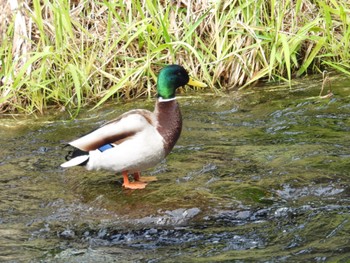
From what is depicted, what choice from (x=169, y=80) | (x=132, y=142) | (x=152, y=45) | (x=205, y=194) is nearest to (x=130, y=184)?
(x=132, y=142)

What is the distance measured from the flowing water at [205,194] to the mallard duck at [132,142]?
182mm

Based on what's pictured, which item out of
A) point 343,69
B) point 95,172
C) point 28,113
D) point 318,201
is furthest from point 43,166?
point 343,69

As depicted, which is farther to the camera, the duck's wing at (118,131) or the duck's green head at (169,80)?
the duck's green head at (169,80)

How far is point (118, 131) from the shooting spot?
15.3ft

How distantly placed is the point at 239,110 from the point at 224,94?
1.65 feet

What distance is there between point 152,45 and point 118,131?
249cm

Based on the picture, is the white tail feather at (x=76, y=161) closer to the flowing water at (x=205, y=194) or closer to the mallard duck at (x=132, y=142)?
the mallard duck at (x=132, y=142)

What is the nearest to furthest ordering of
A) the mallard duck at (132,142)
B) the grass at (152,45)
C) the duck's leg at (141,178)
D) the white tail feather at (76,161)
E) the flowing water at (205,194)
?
the flowing water at (205,194), the mallard duck at (132,142), the white tail feather at (76,161), the duck's leg at (141,178), the grass at (152,45)

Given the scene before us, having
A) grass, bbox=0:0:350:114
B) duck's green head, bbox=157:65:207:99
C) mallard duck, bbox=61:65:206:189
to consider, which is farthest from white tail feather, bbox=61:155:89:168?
grass, bbox=0:0:350:114

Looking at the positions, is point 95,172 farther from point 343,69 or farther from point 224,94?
point 343,69

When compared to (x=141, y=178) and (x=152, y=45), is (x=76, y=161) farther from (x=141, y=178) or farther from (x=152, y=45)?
(x=152, y=45)

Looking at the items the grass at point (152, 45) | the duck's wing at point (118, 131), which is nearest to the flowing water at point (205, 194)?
the duck's wing at point (118, 131)

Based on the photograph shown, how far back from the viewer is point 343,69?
6641mm

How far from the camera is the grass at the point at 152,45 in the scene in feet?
22.4
